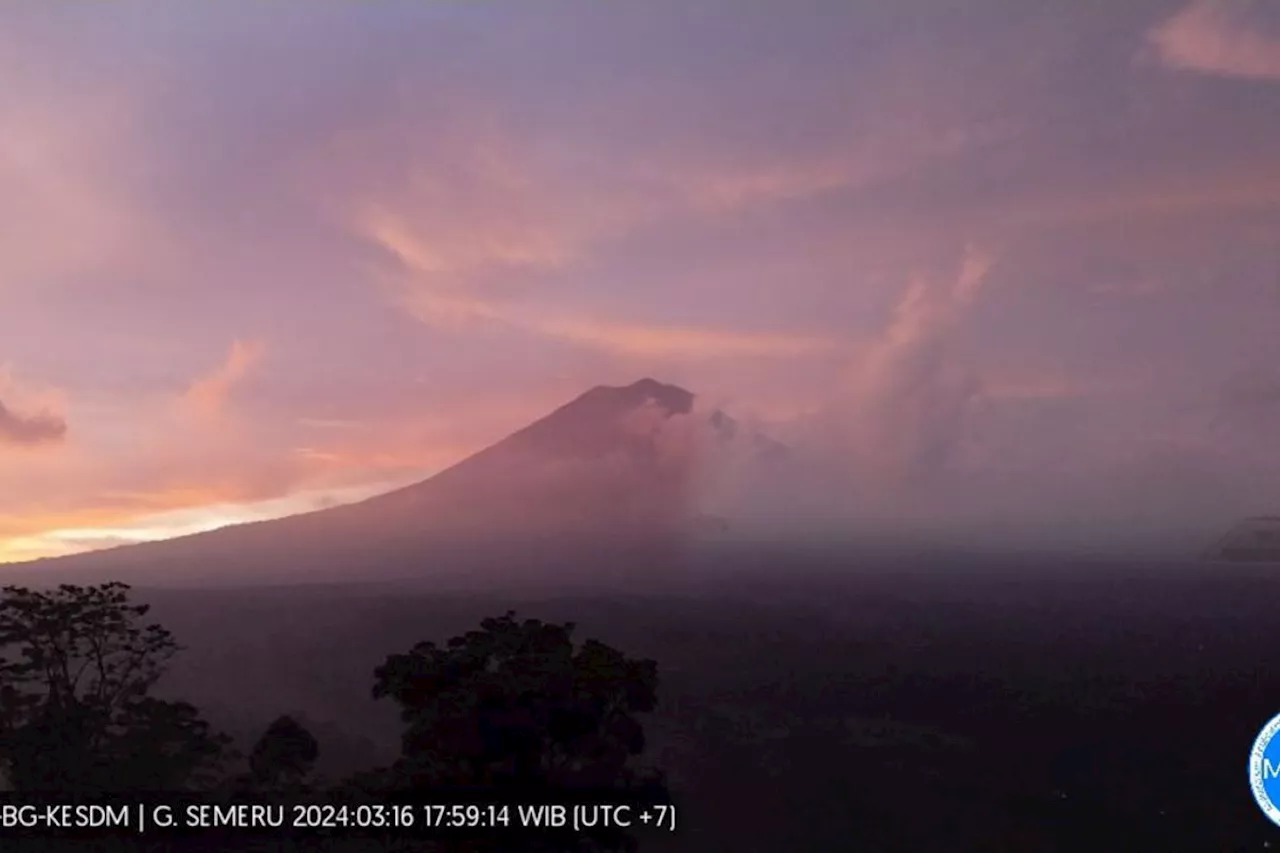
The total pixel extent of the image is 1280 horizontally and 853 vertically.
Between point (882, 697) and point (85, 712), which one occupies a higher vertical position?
point (85, 712)

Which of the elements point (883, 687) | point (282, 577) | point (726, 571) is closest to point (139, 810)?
point (883, 687)

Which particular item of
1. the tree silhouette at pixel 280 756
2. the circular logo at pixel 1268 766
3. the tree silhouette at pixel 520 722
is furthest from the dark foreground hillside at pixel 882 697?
the tree silhouette at pixel 520 722

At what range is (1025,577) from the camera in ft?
503

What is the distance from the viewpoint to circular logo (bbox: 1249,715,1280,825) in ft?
54.7

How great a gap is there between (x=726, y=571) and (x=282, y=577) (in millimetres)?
71783

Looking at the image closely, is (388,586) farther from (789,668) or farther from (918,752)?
(918,752)

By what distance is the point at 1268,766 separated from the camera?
16.7 metres

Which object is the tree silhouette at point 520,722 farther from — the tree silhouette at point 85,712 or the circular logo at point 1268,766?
the circular logo at point 1268,766

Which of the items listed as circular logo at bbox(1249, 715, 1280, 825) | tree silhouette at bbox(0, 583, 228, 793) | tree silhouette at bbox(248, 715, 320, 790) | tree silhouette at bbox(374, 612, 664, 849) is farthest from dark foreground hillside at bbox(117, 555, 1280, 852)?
tree silhouette at bbox(0, 583, 228, 793)

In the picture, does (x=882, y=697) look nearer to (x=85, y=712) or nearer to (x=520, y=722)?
(x=520, y=722)

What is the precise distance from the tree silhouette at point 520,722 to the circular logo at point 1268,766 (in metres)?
11.4

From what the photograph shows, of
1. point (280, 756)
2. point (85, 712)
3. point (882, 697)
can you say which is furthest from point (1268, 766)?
point (882, 697)

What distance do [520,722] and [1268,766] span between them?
13.9 metres

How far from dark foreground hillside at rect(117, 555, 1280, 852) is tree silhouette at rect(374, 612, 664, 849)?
1915 cm
